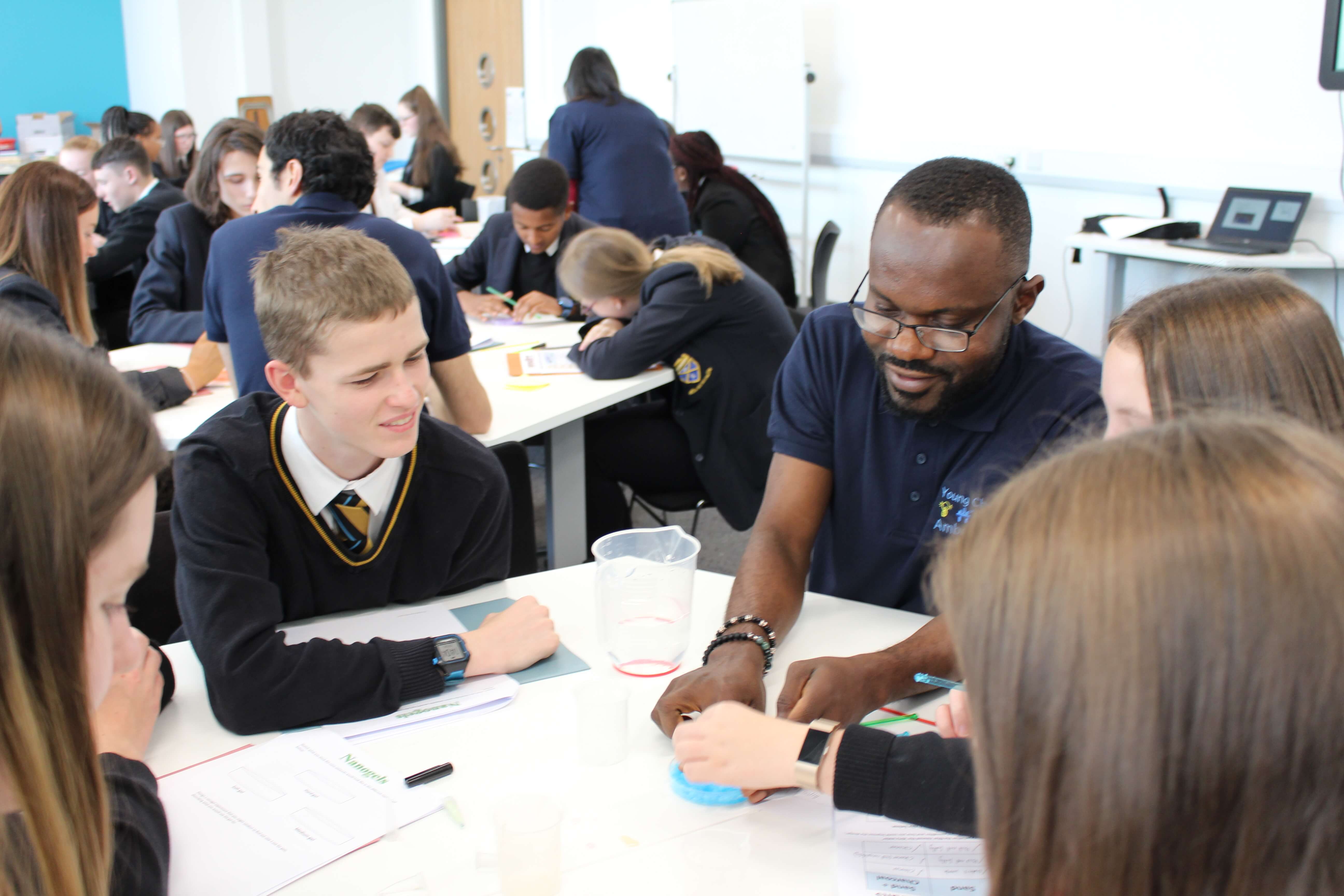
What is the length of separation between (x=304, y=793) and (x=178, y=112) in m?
6.34

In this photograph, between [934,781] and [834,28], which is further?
[834,28]

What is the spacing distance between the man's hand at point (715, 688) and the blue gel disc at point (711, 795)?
9cm

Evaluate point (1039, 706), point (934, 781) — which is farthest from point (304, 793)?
point (1039, 706)

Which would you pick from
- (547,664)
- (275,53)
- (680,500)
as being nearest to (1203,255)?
(680,500)

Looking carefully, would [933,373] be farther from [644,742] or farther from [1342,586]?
[1342,586]

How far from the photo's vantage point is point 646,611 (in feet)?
4.68

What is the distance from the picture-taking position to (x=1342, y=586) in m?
0.55

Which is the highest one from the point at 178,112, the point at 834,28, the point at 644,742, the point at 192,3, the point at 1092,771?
the point at 192,3

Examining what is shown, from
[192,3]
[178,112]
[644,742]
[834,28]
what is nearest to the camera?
[644,742]

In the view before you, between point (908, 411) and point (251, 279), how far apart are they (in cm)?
159

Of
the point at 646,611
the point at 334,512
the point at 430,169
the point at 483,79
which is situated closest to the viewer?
the point at 646,611

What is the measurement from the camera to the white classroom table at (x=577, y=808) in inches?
39.2

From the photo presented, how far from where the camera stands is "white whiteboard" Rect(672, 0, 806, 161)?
19.3 feet

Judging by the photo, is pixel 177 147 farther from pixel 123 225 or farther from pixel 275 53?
pixel 275 53
